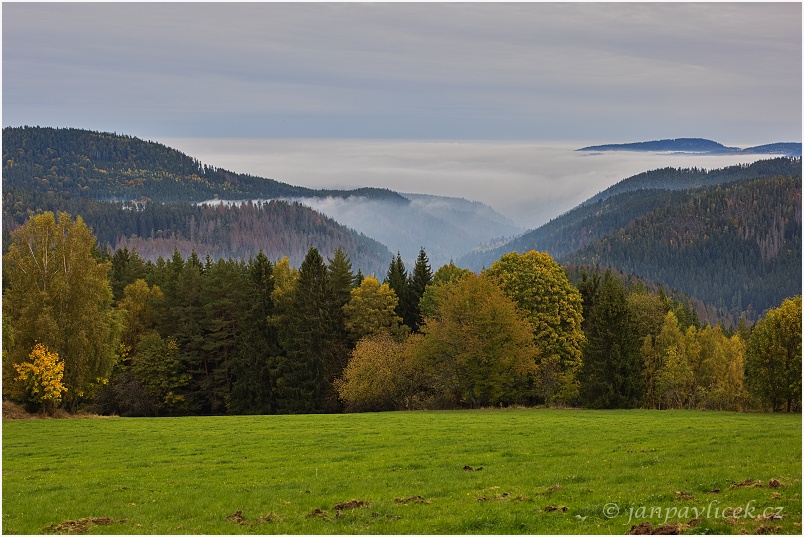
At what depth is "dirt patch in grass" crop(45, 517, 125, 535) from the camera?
18.6 metres

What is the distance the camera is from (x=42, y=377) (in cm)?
5128

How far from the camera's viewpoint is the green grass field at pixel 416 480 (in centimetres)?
1788

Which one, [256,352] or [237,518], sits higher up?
[237,518]

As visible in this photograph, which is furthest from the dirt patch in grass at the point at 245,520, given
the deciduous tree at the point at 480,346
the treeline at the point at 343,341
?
the deciduous tree at the point at 480,346

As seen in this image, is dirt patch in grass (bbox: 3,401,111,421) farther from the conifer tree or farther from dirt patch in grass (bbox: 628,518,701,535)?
dirt patch in grass (bbox: 628,518,701,535)

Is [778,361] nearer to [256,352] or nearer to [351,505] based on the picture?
[351,505]

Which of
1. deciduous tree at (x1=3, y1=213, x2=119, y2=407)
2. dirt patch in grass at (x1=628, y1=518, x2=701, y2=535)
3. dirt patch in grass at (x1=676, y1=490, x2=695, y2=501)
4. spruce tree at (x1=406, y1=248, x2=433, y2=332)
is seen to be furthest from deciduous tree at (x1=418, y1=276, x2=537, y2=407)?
dirt patch in grass at (x1=628, y1=518, x2=701, y2=535)

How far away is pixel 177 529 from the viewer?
18453 mm

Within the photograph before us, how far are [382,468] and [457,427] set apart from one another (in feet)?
43.2

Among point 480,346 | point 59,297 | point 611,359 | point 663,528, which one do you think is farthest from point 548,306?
point 663,528

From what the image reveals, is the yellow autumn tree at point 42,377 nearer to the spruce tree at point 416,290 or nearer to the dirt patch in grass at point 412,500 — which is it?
the dirt patch in grass at point 412,500

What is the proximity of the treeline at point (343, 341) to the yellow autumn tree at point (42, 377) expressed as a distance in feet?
0.45

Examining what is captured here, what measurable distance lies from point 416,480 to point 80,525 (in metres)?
9.21

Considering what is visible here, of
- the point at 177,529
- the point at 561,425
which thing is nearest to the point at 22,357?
the point at 561,425
